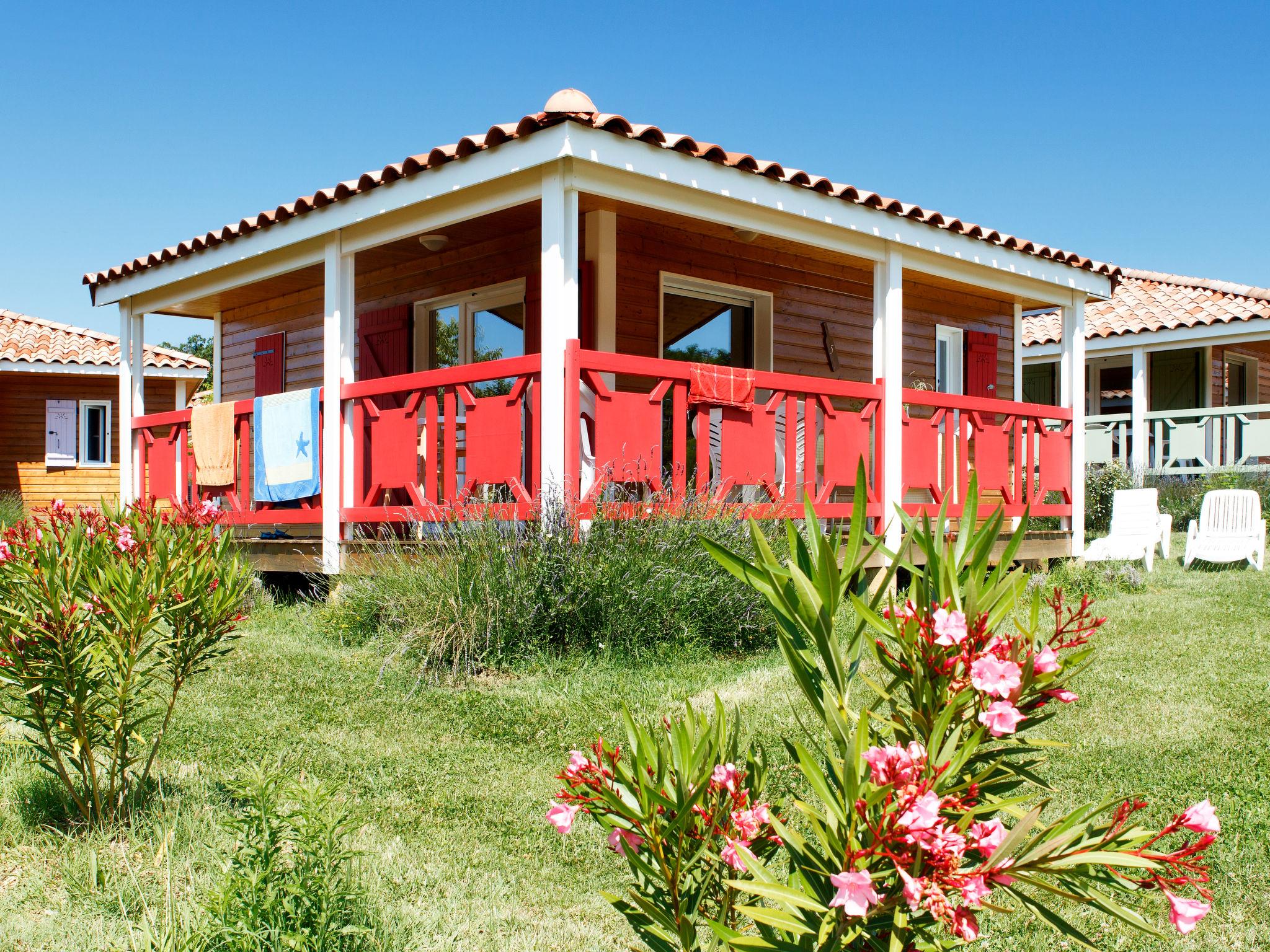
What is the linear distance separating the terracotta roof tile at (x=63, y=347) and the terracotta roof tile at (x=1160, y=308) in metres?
14.7

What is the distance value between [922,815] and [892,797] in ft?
0.26

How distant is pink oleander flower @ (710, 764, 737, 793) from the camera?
1.47 m

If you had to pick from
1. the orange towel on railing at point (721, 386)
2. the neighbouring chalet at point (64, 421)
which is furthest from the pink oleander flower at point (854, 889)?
the neighbouring chalet at point (64, 421)

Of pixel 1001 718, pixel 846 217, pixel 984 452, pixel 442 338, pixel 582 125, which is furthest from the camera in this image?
pixel 442 338

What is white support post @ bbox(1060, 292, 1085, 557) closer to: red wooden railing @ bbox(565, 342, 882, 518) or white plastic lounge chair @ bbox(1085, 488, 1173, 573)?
white plastic lounge chair @ bbox(1085, 488, 1173, 573)

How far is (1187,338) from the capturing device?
16.5m

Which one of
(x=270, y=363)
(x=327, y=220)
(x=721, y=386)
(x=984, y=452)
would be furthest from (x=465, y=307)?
(x=984, y=452)

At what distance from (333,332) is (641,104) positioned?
3.10 meters

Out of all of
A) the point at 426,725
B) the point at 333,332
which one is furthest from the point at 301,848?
the point at 333,332

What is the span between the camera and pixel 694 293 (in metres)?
9.84

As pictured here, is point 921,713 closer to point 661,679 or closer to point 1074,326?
point 661,679

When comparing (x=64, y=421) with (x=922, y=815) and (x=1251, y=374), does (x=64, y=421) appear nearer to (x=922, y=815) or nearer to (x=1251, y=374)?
(x=922, y=815)

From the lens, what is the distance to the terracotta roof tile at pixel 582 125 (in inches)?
248

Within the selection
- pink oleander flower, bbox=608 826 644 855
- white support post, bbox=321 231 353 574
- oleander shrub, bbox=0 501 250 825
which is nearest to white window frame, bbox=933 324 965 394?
white support post, bbox=321 231 353 574
